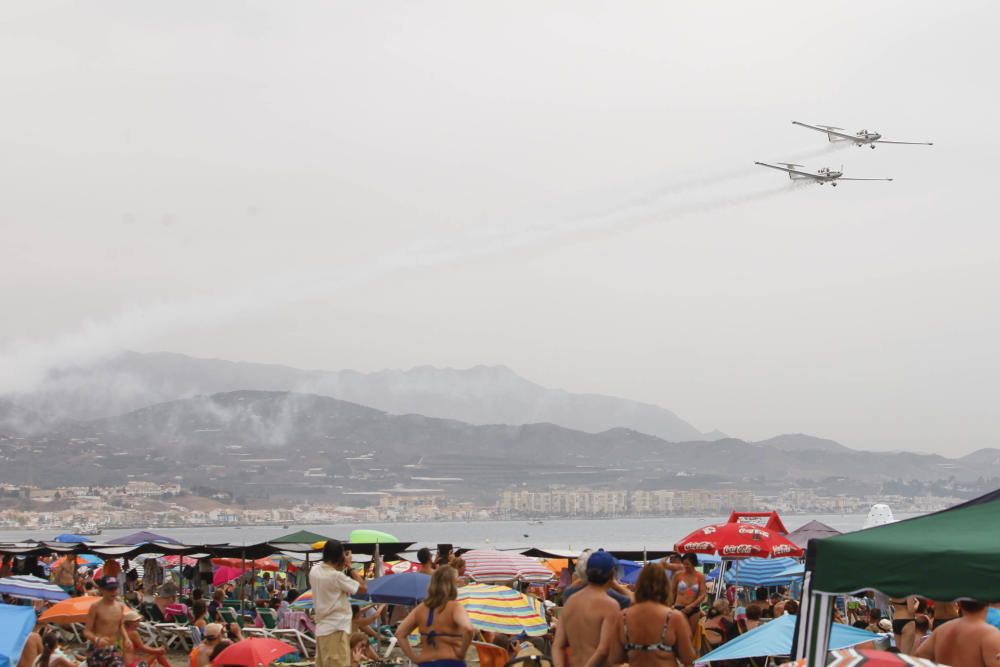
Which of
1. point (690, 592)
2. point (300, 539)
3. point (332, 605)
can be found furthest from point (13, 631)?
point (300, 539)

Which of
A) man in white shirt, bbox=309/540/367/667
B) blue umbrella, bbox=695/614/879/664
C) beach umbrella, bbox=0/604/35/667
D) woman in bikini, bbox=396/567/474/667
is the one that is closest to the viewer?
beach umbrella, bbox=0/604/35/667

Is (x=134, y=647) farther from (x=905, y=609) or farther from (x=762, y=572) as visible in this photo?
(x=762, y=572)

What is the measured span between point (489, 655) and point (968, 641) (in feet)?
14.1

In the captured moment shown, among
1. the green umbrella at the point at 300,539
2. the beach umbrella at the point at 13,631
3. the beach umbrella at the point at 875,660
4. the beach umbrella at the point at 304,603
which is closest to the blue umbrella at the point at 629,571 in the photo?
the beach umbrella at the point at 304,603

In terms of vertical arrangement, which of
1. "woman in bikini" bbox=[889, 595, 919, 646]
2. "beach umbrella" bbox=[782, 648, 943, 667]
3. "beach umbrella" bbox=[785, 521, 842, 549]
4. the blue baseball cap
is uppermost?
Result: the blue baseball cap

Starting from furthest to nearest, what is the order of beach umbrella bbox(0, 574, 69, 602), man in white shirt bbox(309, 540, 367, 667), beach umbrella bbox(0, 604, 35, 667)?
beach umbrella bbox(0, 574, 69, 602), man in white shirt bbox(309, 540, 367, 667), beach umbrella bbox(0, 604, 35, 667)

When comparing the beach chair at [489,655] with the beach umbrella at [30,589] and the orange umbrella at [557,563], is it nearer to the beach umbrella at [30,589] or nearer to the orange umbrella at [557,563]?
the beach umbrella at [30,589]

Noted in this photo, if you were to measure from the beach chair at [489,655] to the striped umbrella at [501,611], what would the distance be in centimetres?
15

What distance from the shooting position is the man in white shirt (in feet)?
28.6

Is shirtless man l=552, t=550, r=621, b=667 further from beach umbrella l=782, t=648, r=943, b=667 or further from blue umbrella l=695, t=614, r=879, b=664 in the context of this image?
beach umbrella l=782, t=648, r=943, b=667

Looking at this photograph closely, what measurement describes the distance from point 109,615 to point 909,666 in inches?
269

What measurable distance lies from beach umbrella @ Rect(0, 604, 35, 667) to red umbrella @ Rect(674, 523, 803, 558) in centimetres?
847

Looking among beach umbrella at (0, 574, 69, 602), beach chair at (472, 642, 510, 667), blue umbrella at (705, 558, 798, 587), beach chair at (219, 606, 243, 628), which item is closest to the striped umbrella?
beach chair at (472, 642, 510, 667)

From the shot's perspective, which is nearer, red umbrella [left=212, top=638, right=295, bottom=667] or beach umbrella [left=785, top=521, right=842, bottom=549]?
red umbrella [left=212, top=638, right=295, bottom=667]
